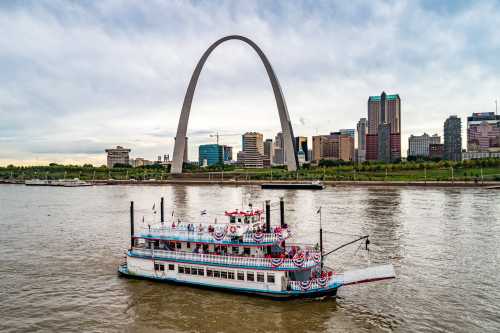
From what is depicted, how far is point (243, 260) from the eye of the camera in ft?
70.7

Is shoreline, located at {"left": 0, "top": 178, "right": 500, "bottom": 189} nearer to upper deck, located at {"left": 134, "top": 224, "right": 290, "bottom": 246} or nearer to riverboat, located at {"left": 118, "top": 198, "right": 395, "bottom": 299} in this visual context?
riverboat, located at {"left": 118, "top": 198, "right": 395, "bottom": 299}

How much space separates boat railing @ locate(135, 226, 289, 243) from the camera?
22.1 meters

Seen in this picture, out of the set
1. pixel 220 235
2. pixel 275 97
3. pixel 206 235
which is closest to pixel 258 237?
pixel 220 235

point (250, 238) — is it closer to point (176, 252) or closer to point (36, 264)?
point (176, 252)

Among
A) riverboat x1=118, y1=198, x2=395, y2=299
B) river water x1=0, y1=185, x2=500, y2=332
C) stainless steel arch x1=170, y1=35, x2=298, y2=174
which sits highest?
stainless steel arch x1=170, y1=35, x2=298, y2=174

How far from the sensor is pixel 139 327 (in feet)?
61.0

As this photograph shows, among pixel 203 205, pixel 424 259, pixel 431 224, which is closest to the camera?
pixel 424 259

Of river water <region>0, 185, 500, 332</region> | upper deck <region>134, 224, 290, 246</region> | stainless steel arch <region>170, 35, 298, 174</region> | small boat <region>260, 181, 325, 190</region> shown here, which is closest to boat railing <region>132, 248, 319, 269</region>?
upper deck <region>134, 224, 290, 246</region>

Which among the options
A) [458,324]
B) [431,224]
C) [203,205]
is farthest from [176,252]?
[203,205]

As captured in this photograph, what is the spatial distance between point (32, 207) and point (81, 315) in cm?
4910

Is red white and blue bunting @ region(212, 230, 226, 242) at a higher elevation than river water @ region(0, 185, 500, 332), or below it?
higher

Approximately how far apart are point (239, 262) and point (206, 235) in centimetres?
287

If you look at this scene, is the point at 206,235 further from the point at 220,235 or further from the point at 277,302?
the point at 277,302

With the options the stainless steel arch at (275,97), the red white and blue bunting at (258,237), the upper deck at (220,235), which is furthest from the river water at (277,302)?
the stainless steel arch at (275,97)
